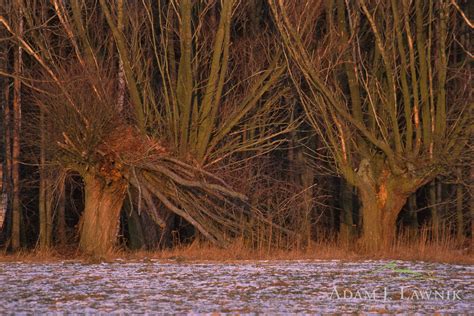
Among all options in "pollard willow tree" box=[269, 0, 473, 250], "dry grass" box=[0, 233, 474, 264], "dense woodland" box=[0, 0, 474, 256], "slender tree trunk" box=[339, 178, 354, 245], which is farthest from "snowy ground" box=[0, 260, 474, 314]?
"slender tree trunk" box=[339, 178, 354, 245]

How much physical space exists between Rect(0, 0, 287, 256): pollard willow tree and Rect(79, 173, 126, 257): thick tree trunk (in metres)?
0.02

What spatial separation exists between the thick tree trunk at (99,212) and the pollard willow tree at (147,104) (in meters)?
0.02

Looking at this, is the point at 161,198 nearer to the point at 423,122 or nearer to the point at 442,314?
the point at 423,122

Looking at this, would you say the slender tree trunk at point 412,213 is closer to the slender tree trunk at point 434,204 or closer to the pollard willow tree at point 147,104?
the slender tree trunk at point 434,204

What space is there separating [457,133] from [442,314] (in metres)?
10.4

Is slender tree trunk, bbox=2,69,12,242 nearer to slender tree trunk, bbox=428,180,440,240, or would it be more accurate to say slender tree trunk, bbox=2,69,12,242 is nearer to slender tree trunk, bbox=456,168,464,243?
slender tree trunk, bbox=428,180,440,240

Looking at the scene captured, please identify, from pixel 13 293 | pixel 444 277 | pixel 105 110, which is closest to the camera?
pixel 13 293

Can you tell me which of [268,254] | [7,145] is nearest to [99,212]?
[268,254]

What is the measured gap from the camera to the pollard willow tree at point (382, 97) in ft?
66.6

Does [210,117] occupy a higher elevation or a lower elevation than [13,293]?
higher

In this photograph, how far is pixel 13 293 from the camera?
1234cm

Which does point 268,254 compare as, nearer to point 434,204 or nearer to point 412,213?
point 434,204

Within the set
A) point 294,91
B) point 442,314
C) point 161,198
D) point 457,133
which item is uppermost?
point 294,91

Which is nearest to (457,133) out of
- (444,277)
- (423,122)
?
(423,122)
